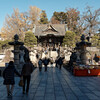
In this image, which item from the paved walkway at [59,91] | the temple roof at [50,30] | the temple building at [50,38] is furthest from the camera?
the temple roof at [50,30]

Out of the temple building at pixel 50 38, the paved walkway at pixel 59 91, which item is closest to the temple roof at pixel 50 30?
the temple building at pixel 50 38

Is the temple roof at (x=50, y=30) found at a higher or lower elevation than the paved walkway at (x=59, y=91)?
higher

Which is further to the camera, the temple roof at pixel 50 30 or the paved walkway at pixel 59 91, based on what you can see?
the temple roof at pixel 50 30

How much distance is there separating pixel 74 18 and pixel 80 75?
3780cm

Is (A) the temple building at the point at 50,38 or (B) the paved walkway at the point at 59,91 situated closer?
(B) the paved walkway at the point at 59,91

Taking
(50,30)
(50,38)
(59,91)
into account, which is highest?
(50,30)

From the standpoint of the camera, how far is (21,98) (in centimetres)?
497

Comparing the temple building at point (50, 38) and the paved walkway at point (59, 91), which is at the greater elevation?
the temple building at point (50, 38)

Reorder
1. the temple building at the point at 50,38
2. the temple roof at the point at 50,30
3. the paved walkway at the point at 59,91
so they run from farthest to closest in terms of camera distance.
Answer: the temple roof at the point at 50,30 < the temple building at the point at 50,38 < the paved walkway at the point at 59,91

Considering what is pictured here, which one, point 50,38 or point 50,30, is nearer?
point 50,38

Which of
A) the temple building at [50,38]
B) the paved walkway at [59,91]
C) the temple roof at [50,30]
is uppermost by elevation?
the temple roof at [50,30]

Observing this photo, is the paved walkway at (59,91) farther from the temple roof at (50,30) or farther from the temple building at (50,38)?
the temple roof at (50,30)

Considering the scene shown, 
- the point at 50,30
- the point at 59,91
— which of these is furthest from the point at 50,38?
the point at 59,91

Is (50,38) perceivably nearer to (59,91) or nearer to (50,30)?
(50,30)
